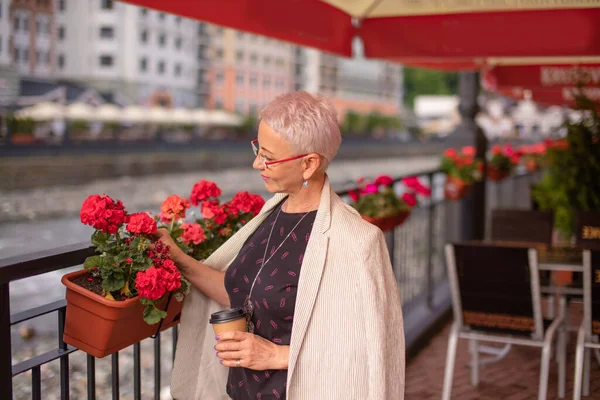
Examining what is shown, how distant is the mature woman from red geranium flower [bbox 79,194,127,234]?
35 centimetres

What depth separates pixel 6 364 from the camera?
171cm

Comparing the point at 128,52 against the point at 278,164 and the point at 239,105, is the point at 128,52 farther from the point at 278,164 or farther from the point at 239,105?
the point at 278,164

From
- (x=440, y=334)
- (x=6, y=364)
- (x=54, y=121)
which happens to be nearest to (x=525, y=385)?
(x=440, y=334)

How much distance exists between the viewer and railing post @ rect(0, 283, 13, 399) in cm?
169

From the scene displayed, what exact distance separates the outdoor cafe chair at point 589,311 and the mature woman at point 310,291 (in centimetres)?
185

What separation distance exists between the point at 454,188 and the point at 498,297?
3109 mm

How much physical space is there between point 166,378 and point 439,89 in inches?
4229

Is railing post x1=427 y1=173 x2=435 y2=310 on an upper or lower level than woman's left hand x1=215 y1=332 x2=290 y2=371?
lower

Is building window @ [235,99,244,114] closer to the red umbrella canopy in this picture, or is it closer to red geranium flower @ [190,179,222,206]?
the red umbrella canopy

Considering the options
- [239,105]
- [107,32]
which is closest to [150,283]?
[107,32]

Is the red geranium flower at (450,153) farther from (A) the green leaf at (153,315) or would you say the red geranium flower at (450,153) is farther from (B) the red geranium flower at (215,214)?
(A) the green leaf at (153,315)

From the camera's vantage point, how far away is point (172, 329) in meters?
2.85

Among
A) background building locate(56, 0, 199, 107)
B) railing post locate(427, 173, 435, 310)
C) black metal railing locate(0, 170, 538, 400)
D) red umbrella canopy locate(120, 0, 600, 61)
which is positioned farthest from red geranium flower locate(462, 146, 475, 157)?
background building locate(56, 0, 199, 107)

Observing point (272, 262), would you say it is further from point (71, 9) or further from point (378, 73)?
point (378, 73)
